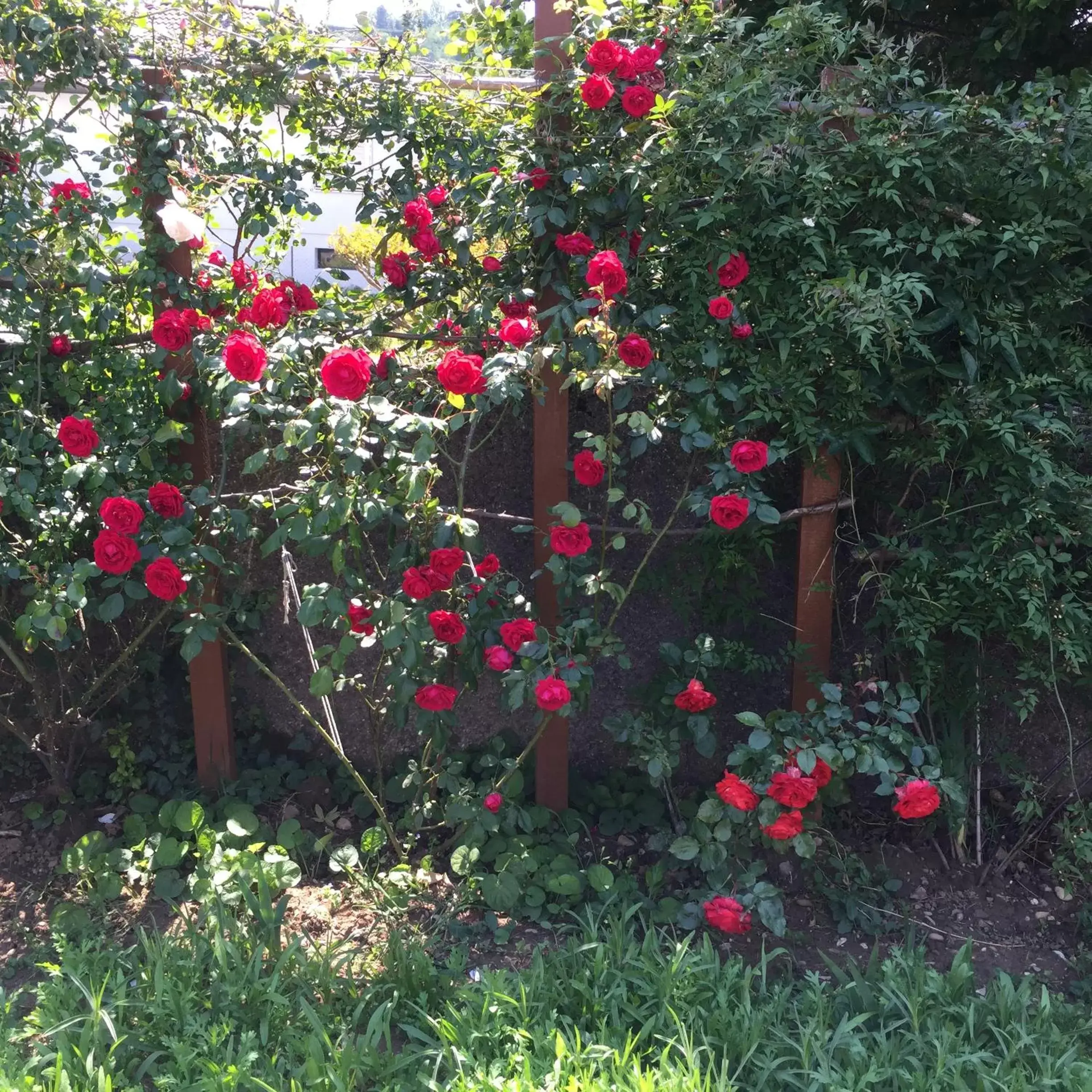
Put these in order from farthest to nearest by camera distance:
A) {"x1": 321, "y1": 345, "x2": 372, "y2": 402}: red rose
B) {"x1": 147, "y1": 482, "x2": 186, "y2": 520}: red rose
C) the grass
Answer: {"x1": 147, "y1": 482, "x2": 186, "y2": 520}: red rose
{"x1": 321, "y1": 345, "x2": 372, "y2": 402}: red rose
the grass

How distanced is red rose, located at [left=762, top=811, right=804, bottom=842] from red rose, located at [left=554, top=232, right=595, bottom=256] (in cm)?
139

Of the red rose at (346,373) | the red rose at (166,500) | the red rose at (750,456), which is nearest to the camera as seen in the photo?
the red rose at (346,373)

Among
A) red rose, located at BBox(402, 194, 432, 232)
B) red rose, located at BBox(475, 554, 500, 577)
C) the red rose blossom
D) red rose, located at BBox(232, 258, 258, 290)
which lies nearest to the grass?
red rose, located at BBox(475, 554, 500, 577)

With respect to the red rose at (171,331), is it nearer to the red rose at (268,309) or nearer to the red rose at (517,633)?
the red rose at (268,309)

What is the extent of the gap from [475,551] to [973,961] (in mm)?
1500

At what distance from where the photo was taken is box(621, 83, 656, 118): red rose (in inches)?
85.0

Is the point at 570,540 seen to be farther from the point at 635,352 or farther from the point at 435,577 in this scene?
the point at 635,352

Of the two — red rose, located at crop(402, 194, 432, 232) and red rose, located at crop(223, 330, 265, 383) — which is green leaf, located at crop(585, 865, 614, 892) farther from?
red rose, located at crop(402, 194, 432, 232)

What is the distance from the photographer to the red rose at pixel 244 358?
1.96 meters

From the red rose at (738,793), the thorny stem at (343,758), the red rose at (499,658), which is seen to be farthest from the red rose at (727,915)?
the thorny stem at (343,758)

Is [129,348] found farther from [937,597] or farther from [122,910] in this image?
[937,597]

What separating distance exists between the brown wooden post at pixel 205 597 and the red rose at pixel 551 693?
0.91 metres

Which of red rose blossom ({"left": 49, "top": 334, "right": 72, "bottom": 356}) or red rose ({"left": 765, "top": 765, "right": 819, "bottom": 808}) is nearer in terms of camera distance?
red rose ({"left": 765, "top": 765, "right": 819, "bottom": 808})

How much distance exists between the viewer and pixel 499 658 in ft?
7.14
